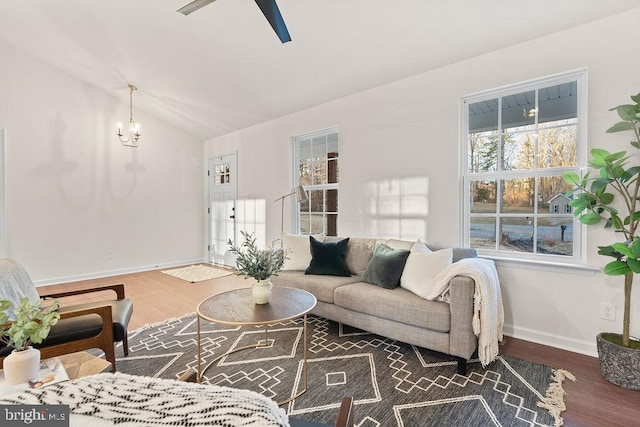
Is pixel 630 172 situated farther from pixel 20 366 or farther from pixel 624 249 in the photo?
pixel 20 366

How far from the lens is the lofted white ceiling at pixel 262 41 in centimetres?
249

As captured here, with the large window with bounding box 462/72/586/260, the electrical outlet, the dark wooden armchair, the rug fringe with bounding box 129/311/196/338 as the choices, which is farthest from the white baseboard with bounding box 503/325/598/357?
the rug fringe with bounding box 129/311/196/338

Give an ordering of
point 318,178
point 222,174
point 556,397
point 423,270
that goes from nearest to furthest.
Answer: point 556,397 < point 423,270 < point 318,178 < point 222,174

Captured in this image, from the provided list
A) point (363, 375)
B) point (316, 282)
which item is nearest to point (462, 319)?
point (363, 375)

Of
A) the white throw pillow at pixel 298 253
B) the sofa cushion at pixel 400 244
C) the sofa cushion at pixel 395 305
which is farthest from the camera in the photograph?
the white throw pillow at pixel 298 253

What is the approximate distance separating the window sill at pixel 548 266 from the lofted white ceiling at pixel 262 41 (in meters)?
1.73

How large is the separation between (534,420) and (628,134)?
211 centimetres

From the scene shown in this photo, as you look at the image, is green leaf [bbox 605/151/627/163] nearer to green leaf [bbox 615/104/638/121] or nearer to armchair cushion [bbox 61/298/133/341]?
green leaf [bbox 615/104/638/121]

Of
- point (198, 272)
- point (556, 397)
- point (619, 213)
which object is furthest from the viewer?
point (198, 272)

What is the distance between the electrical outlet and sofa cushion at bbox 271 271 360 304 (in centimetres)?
190

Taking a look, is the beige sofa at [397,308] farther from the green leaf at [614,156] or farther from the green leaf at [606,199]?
the green leaf at [614,156]

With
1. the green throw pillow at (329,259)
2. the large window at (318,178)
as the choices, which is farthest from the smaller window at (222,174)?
the green throw pillow at (329,259)

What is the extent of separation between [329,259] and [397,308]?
103cm

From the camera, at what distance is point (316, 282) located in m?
3.02
